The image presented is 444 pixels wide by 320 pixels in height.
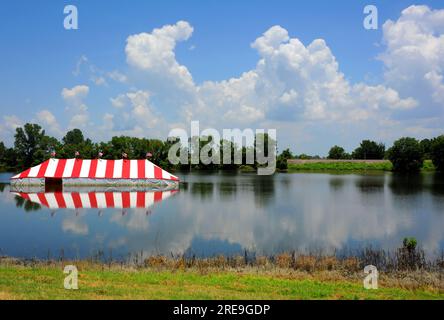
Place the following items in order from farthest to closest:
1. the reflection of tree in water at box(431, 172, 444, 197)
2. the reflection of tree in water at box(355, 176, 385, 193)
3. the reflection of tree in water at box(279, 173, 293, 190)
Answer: the reflection of tree in water at box(279, 173, 293, 190) → the reflection of tree in water at box(355, 176, 385, 193) → the reflection of tree in water at box(431, 172, 444, 197)

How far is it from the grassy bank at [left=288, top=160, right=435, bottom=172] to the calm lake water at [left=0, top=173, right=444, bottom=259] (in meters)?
52.4

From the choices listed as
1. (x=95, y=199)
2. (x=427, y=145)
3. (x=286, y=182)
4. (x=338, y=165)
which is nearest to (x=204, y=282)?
(x=95, y=199)

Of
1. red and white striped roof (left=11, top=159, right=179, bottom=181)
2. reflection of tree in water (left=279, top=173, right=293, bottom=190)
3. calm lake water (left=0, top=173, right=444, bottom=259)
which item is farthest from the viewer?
reflection of tree in water (left=279, top=173, right=293, bottom=190)

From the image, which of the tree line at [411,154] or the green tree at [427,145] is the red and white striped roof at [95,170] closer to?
the tree line at [411,154]

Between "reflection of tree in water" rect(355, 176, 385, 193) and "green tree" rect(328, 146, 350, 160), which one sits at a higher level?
"green tree" rect(328, 146, 350, 160)

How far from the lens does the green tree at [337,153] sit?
95.1 metres

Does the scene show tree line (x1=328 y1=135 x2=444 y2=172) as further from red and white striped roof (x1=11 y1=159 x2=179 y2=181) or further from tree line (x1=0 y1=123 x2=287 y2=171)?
red and white striped roof (x1=11 y1=159 x2=179 y2=181)

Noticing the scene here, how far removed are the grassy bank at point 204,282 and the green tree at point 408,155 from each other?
215ft

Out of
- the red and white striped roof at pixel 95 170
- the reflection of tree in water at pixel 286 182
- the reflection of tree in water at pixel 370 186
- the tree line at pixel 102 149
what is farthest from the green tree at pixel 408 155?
the red and white striped roof at pixel 95 170

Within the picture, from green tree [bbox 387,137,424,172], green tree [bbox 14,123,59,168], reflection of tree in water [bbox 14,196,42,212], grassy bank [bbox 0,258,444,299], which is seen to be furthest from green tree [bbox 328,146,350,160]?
grassy bank [bbox 0,258,444,299]

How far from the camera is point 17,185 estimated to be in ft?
100

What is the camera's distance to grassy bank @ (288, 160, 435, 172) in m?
74.9

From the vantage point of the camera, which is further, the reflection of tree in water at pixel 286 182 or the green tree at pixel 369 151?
the green tree at pixel 369 151

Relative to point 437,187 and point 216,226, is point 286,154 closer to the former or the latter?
point 437,187
